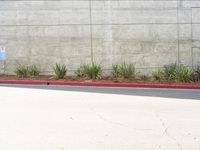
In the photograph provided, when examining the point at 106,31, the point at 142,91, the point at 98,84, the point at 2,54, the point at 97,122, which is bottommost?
→ the point at 97,122

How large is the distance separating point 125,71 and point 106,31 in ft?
7.45

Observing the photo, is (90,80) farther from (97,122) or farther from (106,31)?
(97,122)

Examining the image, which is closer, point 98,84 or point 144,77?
point 98,84

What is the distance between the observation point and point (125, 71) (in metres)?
17.2

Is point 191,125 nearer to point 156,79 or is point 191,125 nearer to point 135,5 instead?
point 156,79

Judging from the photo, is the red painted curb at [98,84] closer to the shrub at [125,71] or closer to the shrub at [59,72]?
the shrub at [59,72]

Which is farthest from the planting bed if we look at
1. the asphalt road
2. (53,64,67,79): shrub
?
the asphalt road

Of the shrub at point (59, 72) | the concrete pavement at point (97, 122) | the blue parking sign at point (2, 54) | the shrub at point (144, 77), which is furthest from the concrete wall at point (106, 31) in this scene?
the concrete pavement at point (97, 122)

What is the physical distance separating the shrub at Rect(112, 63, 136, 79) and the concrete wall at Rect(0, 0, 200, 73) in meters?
0.57

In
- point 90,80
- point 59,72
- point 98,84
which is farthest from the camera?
point 59,72

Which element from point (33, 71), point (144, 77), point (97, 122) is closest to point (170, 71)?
point (144, 77)

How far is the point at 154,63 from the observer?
59.8 feet

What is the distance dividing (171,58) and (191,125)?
1020cm

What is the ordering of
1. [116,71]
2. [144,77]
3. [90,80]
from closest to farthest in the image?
[90,80], [116,71], [144,77]
